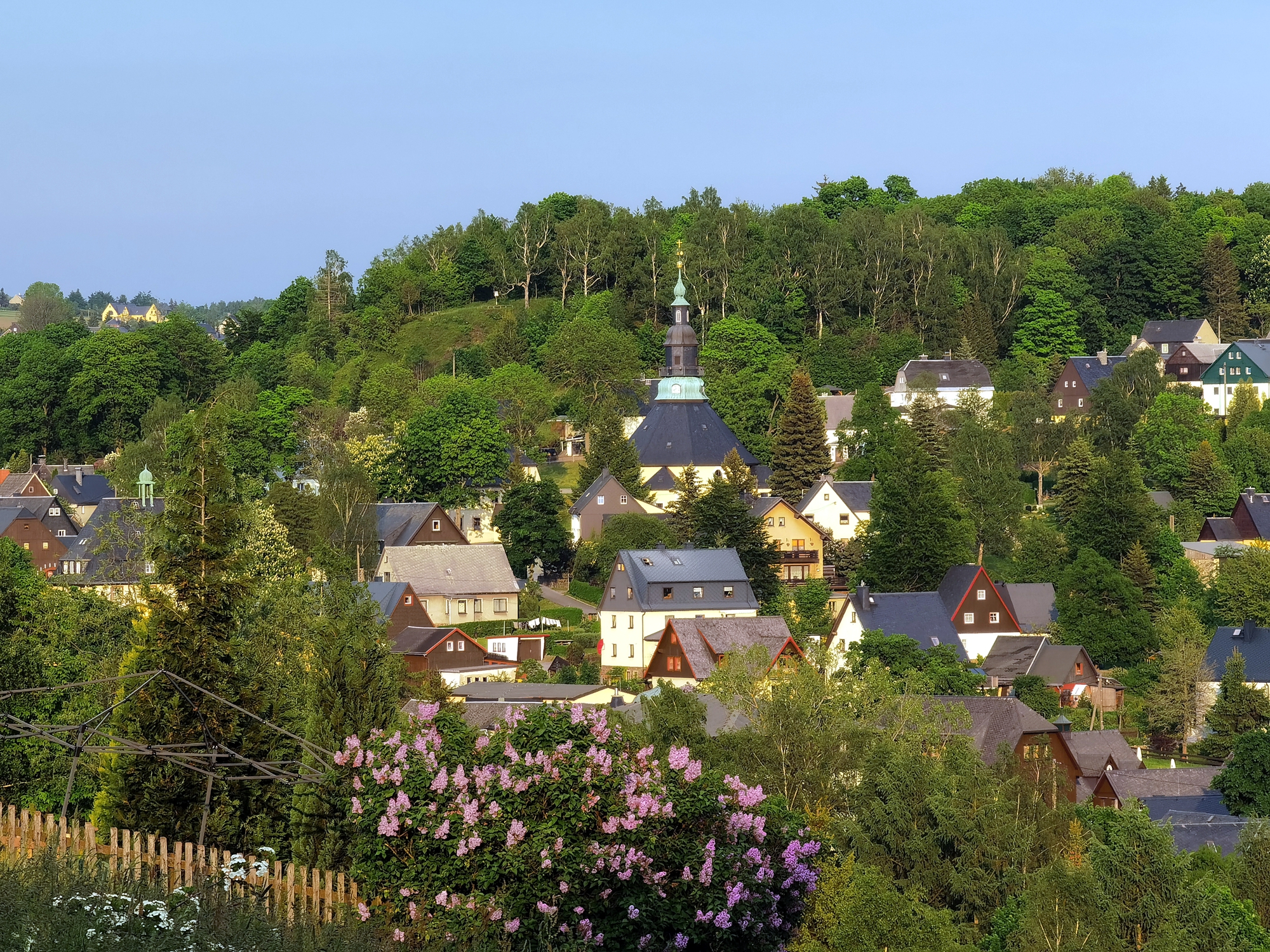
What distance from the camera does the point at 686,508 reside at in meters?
73.7

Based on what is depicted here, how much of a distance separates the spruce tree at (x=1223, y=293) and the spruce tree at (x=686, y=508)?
49024 millimetres

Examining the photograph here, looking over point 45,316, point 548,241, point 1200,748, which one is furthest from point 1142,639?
point 45,316

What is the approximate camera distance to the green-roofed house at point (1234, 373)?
3740 inches

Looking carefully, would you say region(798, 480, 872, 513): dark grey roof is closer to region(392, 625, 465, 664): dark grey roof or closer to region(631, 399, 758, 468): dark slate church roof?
region(631, 399, 758, 468): dark slate church roof

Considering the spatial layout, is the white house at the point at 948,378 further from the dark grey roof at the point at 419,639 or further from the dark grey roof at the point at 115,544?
the dark grey roof at the point at 115,544

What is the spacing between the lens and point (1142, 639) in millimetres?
63812

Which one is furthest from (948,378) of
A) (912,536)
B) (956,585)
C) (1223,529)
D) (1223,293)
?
(956,585)

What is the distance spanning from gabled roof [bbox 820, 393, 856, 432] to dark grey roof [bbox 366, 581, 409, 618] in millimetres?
31630

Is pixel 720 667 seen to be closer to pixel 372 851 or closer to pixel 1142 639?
pixel 1142 639

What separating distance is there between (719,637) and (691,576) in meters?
6.52

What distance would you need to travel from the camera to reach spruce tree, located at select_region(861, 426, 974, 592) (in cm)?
6925

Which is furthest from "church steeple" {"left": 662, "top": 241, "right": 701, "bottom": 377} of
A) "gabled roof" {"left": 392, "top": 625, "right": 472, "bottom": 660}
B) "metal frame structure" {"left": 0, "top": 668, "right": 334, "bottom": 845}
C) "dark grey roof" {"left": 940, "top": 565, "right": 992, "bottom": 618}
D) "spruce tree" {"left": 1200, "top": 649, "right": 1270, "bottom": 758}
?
"metal frame structure" {"left": 0, "top": 668, "right": 334, "bottom": 845}

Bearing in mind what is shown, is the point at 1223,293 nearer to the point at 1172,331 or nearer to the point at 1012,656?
the point at 1172,331

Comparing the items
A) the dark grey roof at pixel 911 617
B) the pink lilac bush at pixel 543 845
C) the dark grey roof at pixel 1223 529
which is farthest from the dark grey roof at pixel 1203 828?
the dark grey roof at pixel 1223 529
